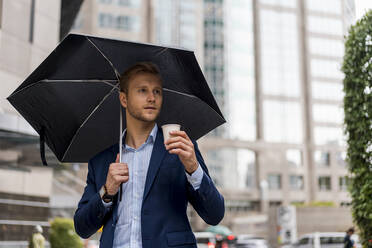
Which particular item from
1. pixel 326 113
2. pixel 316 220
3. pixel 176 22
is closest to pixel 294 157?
pixel 326 113

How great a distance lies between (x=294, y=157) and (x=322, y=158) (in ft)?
14.2

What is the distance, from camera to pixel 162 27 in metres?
61.4

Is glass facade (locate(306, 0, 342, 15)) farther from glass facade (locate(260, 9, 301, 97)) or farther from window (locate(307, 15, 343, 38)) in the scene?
glass facade (locate(260, 9, 301, 97))

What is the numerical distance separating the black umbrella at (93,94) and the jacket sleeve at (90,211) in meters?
0.44

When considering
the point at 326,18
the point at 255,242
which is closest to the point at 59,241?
the point at 255,242

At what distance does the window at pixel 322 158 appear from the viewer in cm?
6738

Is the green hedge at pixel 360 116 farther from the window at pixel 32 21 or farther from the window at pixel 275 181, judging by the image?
the window at pixel 275 181

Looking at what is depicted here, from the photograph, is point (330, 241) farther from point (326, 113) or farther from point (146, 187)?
point (326, 113)

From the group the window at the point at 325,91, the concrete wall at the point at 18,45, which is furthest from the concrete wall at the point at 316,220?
the concrete wall at the point at 18,45

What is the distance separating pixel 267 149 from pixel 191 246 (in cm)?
6225

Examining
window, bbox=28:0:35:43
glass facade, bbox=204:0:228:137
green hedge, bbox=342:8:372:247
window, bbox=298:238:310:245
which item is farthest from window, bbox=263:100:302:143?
green hedge, bbox=342:8:372:247

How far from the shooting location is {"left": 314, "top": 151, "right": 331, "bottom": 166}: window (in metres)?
67.4

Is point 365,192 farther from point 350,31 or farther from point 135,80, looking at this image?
point 135,80

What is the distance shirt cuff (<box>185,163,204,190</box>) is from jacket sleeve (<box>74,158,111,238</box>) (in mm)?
417
